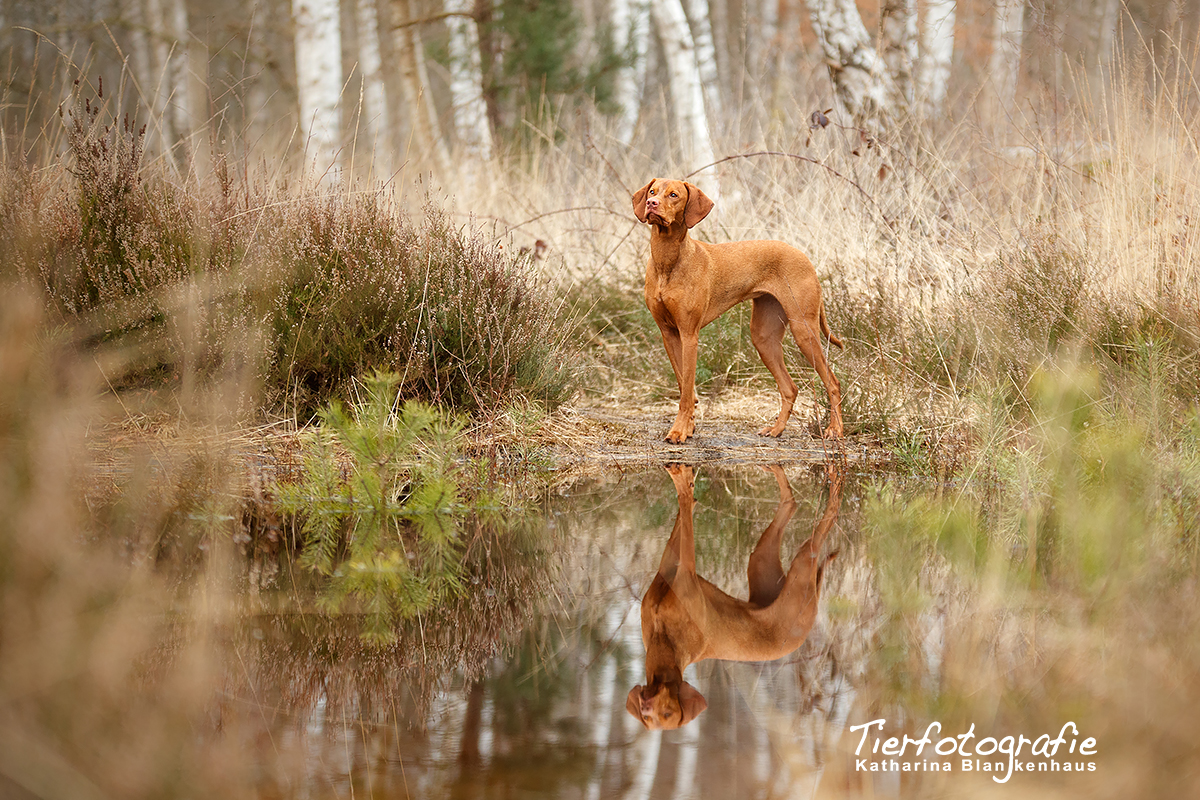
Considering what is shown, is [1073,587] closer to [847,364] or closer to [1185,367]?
[1185,367]

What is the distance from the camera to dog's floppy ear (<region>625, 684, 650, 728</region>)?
1.99m

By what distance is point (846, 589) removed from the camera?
2.79 metres

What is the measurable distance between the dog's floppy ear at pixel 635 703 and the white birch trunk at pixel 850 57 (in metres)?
6.78

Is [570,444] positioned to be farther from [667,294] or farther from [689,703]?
[689,703]

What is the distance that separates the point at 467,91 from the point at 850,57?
533 cm

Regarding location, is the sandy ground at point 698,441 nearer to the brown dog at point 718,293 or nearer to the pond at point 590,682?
the brown dog at point 718,293

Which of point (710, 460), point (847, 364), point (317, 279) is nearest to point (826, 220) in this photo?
point (847, 364)

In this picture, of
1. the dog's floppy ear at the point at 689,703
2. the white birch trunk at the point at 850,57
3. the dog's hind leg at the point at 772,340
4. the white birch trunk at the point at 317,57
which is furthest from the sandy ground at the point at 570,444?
the white birch trunk at the point at 317,57

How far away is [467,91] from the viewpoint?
1202 cm

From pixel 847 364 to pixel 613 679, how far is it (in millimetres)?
4032

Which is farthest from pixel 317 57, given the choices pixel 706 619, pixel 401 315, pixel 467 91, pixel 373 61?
pixel 706 619

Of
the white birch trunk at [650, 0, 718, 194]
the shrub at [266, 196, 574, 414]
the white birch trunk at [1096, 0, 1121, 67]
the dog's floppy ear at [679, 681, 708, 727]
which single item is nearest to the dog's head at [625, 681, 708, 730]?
the dog's floppy ear at [679, 681, 708, 727]

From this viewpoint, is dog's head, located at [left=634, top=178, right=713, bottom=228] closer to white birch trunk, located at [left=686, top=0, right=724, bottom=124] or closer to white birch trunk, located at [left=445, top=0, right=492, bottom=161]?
white birch trunk, located at [left=445, top=0, right=492, bottom=161]

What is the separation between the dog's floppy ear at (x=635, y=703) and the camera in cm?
199
